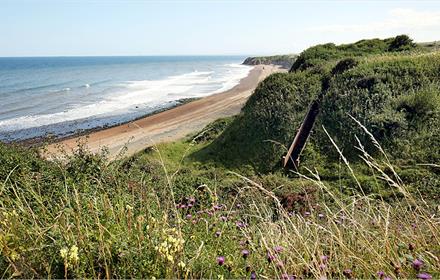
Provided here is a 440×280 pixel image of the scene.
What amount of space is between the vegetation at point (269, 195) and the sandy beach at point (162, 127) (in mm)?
6476

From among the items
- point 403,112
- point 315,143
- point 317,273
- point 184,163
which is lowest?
point 184,163

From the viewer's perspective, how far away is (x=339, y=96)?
15.8 metres

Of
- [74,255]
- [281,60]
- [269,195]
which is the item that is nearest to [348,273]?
[269,195]

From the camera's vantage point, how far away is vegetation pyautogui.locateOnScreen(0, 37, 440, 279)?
9.42 feet

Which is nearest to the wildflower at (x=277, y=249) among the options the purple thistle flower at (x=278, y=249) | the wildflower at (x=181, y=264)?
the purple thistle flower at (x=278, y=249)

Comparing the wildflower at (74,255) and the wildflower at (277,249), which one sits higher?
the wildflower at (74,255)

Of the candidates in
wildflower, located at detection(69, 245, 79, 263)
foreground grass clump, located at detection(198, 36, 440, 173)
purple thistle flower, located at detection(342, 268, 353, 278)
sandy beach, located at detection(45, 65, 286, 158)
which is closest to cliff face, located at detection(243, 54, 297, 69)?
sandy beach, located at detection(45, 65, 286, 158)

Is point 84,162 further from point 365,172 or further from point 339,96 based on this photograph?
point 339,96

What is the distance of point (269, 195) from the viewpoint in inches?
123

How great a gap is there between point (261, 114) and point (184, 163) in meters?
3.84

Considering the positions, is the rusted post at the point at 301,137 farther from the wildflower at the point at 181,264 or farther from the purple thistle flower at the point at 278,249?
the wildflower at the point at 181,264

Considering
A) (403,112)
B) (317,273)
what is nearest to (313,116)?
(403,112)

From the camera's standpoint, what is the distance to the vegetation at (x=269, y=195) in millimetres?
2871

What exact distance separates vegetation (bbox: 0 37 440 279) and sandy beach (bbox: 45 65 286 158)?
648 cm
